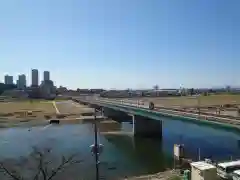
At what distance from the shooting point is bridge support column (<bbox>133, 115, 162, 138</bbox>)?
5141 centimetres

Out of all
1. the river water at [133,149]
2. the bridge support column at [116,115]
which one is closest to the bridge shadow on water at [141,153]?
the river water at [133,149]

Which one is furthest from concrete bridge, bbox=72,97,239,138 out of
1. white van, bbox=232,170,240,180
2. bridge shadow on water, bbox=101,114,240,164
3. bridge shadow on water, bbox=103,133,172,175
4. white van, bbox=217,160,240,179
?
white van, bbox=232,170,240,180

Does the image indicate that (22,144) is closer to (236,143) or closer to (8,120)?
(236,143)

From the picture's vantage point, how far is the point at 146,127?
5228 centimetres

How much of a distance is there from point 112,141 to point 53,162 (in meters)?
17.8

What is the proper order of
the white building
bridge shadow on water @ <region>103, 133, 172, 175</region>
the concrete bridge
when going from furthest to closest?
1. the concrete bridge
2. bridge shadow on water @ <region>103, 133, 172, 175</region>
3. the white building

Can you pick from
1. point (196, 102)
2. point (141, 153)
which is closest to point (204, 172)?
point (141, 153)

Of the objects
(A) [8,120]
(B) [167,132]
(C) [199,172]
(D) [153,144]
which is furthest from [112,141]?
(A) [8,120]

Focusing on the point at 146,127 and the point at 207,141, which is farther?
the point at 146,127

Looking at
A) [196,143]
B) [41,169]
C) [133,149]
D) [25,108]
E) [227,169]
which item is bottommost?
[133,149]

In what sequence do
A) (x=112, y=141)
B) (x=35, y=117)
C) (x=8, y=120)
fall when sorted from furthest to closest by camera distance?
1. (x=35, y=117)
2. (x=8, y=120)
3. (x=112, y=141)

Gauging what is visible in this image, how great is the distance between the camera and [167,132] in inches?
2080

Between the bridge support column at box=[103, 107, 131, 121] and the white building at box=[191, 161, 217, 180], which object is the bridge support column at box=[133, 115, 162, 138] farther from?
the white building at box=[191, 161, 217, 180]

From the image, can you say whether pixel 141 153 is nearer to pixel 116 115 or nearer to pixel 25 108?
pixel 116 115
